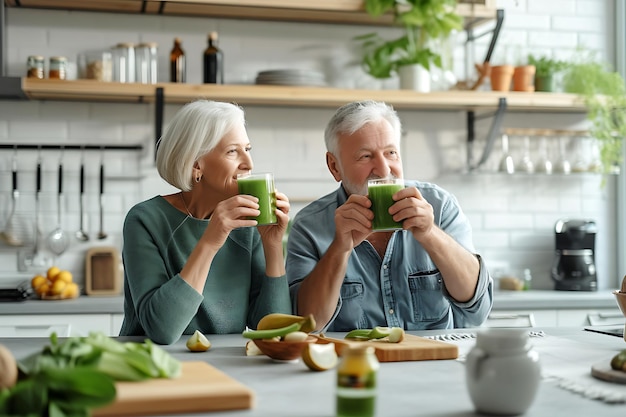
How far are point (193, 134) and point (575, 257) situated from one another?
278 cm

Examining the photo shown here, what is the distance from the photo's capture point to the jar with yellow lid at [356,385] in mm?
1219

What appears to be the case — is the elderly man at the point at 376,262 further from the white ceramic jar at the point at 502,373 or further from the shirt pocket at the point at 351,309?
the white ceramic jar at the point at 502,373

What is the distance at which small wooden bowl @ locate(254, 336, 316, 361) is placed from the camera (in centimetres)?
177

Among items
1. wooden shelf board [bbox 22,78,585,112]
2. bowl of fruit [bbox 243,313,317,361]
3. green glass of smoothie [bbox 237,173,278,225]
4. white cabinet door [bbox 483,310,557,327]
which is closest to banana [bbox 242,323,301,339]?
bowl of fruit [bbox 243,313,317,361]

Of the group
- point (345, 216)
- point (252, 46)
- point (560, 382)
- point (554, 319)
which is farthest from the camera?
point (252, 46)

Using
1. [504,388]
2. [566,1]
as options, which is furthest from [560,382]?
[566,1]

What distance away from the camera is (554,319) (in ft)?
13.6

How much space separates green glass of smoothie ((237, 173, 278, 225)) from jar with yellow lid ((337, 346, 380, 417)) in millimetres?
1035

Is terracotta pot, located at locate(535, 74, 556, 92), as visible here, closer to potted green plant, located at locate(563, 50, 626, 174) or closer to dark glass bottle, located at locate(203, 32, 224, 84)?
potted green plant, located at locate(563, 50, 626, 174)

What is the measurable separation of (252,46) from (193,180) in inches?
82.6

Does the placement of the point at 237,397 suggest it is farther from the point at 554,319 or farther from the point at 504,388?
the point at 554,319

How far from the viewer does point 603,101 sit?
180 inches

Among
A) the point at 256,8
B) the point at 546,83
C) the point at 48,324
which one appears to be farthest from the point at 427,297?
the point at 546,83

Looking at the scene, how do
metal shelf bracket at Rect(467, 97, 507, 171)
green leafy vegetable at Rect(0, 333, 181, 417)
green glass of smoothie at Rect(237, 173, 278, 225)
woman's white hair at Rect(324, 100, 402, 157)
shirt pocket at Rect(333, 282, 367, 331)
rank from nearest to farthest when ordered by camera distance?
green leafy vegetable at Rect(0, 333, 181, 417), green glass of smoothie at Rect(237, 173, 278, 225), shirt pocket at Rect(333, 282, 367, 331), woman's white hair at Rect(324, 100, 402, 157), metal shelf bracket at Rect(467, 97, 507, 171)
